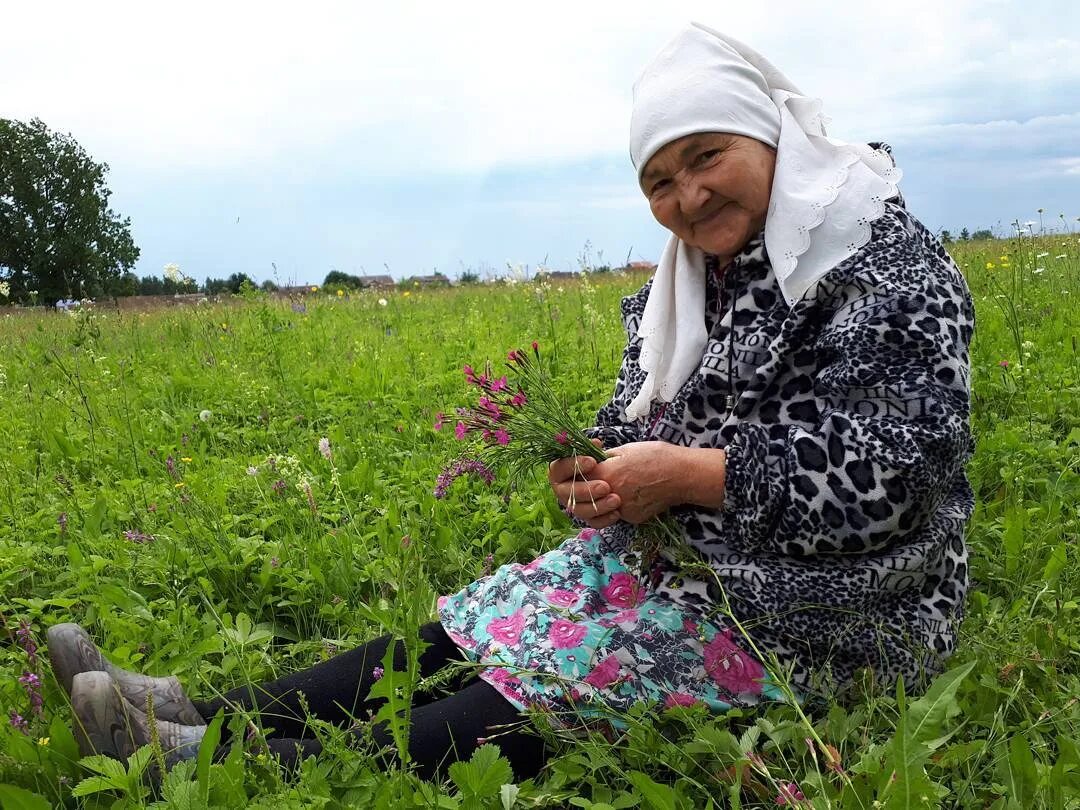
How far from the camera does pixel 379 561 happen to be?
3.16 meters

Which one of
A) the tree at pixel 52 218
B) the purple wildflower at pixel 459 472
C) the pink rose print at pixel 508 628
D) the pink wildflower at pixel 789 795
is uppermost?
the tree at pixel 52 218

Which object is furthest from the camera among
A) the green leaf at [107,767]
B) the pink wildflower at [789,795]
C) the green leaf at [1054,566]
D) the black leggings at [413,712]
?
the green leaf at [1054,566]

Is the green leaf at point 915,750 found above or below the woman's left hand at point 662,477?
below

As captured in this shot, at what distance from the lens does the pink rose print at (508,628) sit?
216 cm

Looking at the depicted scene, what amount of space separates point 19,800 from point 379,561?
1.45 m

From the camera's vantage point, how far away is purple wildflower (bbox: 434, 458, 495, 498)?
2.34 m

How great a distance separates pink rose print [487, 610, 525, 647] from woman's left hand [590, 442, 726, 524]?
15.0 inches

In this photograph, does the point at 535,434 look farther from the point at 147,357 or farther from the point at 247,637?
the point at 147,357

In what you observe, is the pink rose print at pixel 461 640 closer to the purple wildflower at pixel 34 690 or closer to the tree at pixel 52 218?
the purple wildflower at pixel 34 690

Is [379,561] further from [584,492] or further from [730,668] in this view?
[730,668]

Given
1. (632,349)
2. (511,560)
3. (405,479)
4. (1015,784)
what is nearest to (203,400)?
(405,479)

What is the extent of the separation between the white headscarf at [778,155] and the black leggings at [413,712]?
2.86 ft

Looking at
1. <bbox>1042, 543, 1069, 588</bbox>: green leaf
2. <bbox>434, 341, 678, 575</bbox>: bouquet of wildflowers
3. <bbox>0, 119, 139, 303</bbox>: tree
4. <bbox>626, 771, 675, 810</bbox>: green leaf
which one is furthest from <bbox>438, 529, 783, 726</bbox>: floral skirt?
<bbox>0, 119, 139, 303</bbox>: tree

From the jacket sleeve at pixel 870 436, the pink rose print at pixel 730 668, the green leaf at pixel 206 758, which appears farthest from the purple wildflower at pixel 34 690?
the jacket sleeve at pixel 870 436
